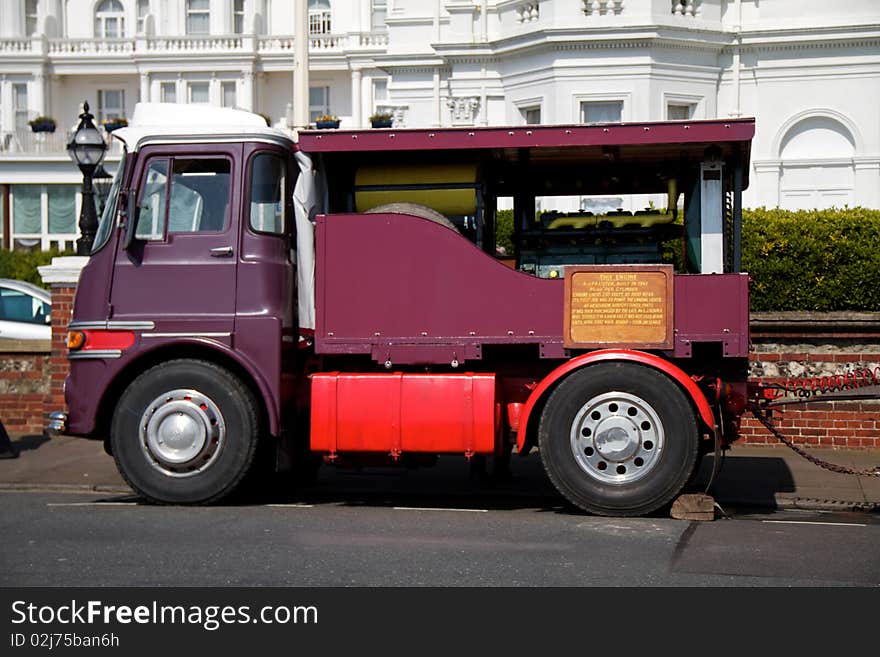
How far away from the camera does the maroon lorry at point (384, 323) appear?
9.71 metres

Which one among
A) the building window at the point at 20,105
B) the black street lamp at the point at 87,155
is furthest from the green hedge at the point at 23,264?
the black street lamp at the point at 87,155

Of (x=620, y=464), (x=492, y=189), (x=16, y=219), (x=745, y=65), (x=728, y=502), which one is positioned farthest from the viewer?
(x=16, y=219)

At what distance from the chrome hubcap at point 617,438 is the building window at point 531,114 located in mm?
16753

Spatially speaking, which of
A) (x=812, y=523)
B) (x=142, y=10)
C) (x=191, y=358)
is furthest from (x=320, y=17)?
(x=812, y=523)

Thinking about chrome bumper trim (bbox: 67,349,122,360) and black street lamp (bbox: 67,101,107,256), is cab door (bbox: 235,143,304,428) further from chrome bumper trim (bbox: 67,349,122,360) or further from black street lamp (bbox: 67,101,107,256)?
black street lamp (bbox: 67,101,107,256)

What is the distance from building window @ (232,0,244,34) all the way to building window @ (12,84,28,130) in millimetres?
7607

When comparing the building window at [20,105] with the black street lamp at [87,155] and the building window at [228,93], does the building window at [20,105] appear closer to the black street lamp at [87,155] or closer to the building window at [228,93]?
the building window at [228,93]

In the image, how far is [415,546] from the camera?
8.45 meters

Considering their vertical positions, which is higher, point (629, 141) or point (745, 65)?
point (745, 65)

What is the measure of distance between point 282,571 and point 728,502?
14.2 ft

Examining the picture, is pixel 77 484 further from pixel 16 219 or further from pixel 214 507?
pixel 16 219

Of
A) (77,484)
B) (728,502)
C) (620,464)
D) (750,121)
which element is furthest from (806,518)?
(77,484)

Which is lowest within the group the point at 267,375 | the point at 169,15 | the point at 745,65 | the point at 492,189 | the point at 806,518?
the point at 806,518

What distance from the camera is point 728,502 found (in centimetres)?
1066
